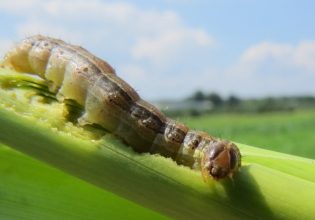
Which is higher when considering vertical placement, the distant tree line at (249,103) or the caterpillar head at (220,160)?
the distant tree line at (249,103)

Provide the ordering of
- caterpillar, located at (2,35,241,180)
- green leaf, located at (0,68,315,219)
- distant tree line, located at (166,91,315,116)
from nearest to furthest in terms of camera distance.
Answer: green leaf, located at (0,68,315,219) < caterpillar, located at (2,35,241,180) < distant tree line, located at (166,91,315,116)

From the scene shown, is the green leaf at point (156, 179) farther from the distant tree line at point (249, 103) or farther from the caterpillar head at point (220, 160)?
the distant tree line at point (249, 103)

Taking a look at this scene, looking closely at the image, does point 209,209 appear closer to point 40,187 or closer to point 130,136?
point 130,136

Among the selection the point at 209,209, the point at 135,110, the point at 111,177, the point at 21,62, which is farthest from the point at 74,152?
the point at 21,62

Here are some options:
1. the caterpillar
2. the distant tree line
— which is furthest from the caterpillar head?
the distant tree line

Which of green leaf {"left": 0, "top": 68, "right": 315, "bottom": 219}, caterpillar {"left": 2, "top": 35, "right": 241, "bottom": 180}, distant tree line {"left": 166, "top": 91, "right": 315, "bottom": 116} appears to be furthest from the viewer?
distant tree line {"left": 166, "top": 91, "right": 315, "bottom": 116}

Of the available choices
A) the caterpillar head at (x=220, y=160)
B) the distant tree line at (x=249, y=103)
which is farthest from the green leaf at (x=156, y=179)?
the distant tree line at (x=249, y=103)

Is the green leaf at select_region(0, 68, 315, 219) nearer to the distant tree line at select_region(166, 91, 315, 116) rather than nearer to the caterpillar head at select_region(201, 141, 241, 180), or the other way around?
the caterpillar head at select_region(201, 141, 241, 180)

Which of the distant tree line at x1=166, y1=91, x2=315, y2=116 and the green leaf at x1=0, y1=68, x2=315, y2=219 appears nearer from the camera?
the green leaf at x1=0, y1=68, x2=315, y2=219
